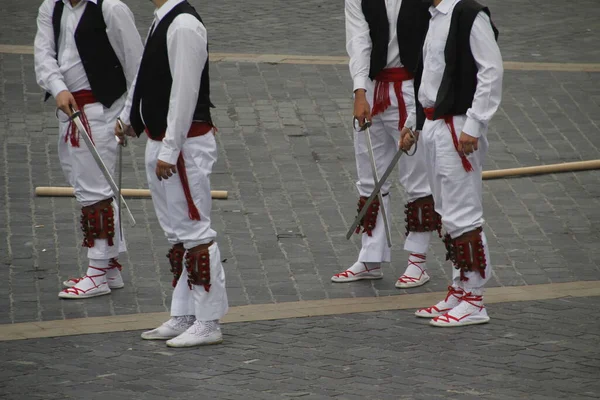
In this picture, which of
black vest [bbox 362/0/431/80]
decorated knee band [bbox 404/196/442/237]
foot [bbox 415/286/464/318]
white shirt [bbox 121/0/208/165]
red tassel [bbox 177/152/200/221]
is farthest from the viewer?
decorated knee band [bbox 404/196/442/237]

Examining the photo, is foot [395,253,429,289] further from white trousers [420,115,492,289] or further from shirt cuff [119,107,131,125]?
shirt cuff [119,107,131,125]

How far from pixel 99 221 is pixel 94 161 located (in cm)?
40

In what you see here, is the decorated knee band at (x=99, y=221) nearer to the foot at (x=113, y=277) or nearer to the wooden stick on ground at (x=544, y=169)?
the foot at (x=113, y=277)

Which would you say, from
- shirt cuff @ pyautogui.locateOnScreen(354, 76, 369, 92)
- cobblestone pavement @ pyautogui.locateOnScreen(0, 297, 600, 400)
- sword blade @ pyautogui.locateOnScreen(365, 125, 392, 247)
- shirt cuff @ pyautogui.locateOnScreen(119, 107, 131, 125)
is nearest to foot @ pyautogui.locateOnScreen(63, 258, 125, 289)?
cobblestone pavement @ pyautogui.locateOnScreen(0, 297, 600, 400)

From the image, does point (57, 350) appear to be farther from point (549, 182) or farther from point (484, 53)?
point (549, 182)

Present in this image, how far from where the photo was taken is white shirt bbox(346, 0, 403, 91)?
8.09 m

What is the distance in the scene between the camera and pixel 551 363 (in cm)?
676

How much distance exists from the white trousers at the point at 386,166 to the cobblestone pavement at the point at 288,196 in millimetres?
266

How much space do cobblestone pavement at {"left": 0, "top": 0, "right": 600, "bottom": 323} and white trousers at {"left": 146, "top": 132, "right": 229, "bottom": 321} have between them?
85 cm

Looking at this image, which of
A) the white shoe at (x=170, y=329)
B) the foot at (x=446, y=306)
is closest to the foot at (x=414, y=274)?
the foot at (x=446, y=306)

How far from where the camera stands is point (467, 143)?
7.18m

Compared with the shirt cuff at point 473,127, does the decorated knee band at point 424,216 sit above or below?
below

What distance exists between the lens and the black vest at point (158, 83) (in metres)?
6.88

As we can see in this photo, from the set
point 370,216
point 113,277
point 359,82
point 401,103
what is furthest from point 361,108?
point 113,277
